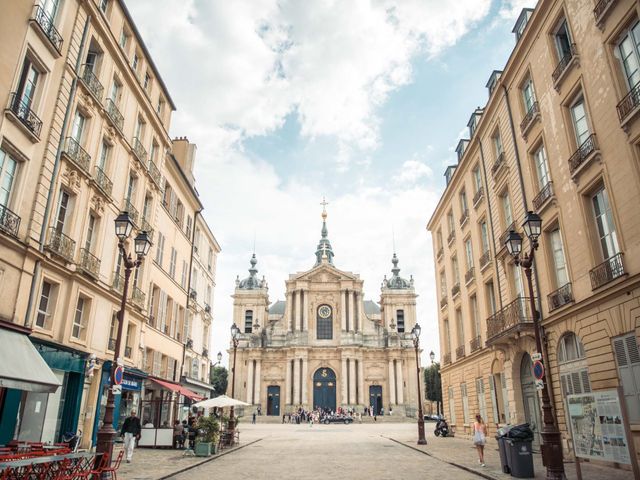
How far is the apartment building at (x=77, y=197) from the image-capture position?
39.5 feet

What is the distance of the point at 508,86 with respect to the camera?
60.4ft

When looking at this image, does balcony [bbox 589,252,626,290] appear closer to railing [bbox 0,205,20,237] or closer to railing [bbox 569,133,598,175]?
railing [bbox 569,133,598,175]

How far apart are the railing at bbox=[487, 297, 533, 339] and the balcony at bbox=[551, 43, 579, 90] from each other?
22.7 feet

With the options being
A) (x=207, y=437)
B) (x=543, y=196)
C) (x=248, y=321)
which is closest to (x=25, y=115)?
(x=207, y=437)

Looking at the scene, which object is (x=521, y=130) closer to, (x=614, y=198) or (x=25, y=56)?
(x=614, y=198)

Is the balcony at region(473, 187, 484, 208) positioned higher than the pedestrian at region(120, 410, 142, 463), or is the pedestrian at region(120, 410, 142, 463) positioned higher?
the balcony at region(473, 187, 484, 208)

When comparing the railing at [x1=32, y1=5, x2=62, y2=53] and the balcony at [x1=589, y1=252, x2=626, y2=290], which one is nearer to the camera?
the balcony at [x1=589, y1=252, x2=626, y2=290]

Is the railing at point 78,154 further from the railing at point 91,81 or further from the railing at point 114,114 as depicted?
the railing at point 114,114

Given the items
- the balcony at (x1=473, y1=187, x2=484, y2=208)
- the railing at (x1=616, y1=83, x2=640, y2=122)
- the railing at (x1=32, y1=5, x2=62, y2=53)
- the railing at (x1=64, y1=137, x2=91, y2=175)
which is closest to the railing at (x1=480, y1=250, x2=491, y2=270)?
the balcony at (x1=473, y1=187, x2=484, y2=208)

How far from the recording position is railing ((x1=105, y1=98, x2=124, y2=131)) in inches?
671

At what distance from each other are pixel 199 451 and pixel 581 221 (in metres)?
13.7

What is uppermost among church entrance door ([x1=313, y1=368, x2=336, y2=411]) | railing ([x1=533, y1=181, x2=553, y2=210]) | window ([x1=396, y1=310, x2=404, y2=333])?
window ([x1=396, y1=310, x2=404, y2=333])

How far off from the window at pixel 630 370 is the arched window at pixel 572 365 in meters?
1.64

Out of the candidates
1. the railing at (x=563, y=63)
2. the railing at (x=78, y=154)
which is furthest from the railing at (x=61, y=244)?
the railing at (x=563, y=63)
